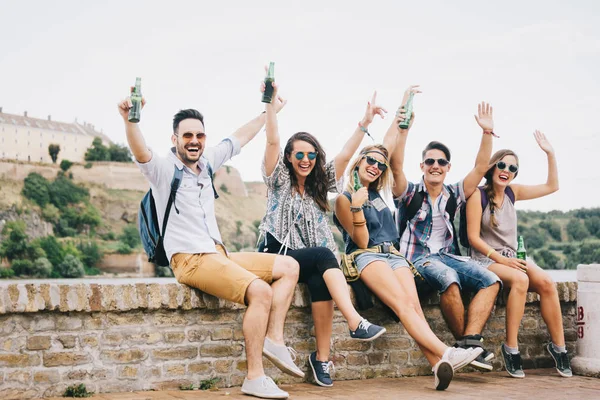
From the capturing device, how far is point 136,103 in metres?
4.83

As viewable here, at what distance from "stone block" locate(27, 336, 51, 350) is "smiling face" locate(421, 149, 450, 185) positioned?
3283 mm

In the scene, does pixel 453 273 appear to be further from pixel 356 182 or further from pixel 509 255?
pixel 356 182

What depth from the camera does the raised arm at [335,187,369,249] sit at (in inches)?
223

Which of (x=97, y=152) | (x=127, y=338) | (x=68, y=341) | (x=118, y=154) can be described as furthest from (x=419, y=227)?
(x=97, y=152)

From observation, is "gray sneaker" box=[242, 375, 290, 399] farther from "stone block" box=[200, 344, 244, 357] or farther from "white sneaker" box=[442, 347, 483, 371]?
"white sneaker" box=[442, 347, 483, 371]

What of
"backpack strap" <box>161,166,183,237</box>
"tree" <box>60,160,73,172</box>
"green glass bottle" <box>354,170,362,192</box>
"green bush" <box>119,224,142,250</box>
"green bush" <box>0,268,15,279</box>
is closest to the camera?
"backpack strap" <box>161,166,183,237</box>

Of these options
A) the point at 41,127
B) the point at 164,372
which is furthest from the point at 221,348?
the point at 41,127

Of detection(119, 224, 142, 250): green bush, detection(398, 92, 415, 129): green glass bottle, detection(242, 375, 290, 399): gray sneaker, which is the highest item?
detection(398, 92, 415, 129): green glass bottle

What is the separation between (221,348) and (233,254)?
663 millimetres

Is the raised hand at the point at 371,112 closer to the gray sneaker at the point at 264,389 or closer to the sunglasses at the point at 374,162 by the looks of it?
the sunglasses at the point at 374,162

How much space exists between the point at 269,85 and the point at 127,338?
213 centimetres

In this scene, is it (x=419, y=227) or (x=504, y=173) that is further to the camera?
(x=504, y=173)

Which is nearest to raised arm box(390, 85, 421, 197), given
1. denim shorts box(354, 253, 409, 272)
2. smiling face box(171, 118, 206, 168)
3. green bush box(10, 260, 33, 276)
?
denim shorts box(354, 253, 409, 272)

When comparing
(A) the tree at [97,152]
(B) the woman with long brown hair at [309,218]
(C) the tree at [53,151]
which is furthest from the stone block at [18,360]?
(C) the tree at [53,151]
